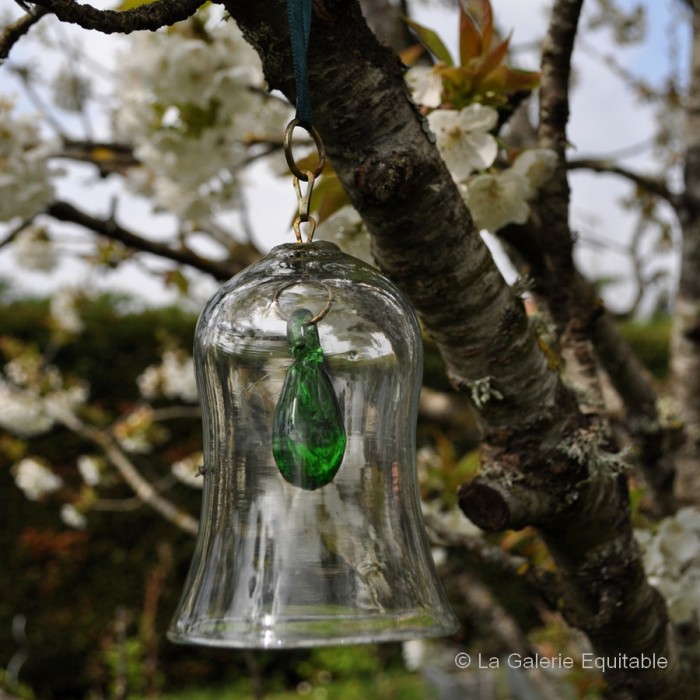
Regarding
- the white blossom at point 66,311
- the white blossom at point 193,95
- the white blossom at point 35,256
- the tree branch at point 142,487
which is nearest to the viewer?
the white blossom at point 193,95

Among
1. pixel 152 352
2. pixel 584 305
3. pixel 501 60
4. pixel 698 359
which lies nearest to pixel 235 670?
pixel 152 352

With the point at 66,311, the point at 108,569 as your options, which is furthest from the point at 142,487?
the point at 108,569

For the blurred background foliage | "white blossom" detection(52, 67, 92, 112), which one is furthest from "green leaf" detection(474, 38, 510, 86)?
the blurred background foliage

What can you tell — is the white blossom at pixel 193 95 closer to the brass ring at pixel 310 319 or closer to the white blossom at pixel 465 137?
the white blossom at pixel 465 137

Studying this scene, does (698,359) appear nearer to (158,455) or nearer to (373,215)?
(373,215)

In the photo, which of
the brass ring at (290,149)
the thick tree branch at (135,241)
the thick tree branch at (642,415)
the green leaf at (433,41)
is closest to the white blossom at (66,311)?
the thick tree branch at (135,241)

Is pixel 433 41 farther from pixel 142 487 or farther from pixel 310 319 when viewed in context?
pixel 142 487
